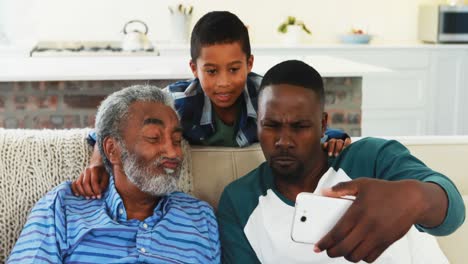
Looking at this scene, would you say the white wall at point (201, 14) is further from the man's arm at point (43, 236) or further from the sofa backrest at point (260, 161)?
the man's arm at point (43, 236)

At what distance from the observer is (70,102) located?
2.82 metres

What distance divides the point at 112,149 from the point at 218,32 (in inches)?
21.0

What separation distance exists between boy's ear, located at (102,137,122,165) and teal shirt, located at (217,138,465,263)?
0.93 ft

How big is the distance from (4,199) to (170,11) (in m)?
3.91

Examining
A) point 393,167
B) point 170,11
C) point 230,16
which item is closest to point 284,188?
point 393,167

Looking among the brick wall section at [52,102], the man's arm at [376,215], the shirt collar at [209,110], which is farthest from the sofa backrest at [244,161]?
the brick wall section at [52,102]

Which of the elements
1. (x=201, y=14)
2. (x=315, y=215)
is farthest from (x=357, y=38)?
(x=315, y=215)

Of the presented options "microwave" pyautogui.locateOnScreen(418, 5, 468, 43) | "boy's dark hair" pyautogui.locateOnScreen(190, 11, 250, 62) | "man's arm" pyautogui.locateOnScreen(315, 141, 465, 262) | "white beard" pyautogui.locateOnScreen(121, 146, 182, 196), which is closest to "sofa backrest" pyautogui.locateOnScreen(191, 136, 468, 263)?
"white beard" pyautogui.locateOnScreen(121, 146, 182, 196)

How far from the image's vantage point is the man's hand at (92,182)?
1503 millimetres

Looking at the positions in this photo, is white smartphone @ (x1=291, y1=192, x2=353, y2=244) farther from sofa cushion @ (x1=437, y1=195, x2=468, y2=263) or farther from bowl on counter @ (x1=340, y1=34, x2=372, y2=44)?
bowl on counter @ (x1=340, y1=34, x2=372, y2=44)

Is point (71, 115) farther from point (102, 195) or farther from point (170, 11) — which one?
point (170, 11)

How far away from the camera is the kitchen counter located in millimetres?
2668

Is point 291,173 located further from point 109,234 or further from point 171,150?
point 109,234

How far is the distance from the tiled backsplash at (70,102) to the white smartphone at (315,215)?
1781 millimetres
